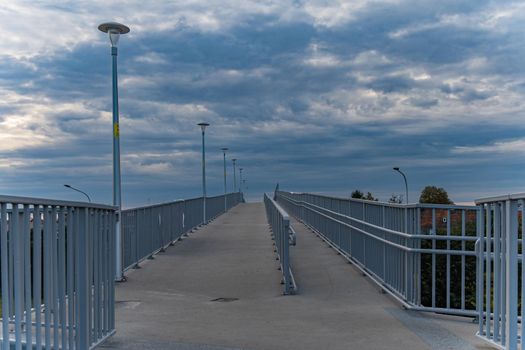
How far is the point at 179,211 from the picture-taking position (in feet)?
63.9

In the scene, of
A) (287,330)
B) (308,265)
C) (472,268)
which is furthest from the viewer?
(472,268)

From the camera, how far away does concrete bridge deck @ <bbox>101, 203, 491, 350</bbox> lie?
6.66m

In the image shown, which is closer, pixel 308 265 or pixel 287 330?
pixel 287 330

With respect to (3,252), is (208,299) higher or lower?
lower

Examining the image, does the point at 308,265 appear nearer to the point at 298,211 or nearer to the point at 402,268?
the point at 402,268

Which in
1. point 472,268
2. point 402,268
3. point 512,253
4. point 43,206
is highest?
point 43,206

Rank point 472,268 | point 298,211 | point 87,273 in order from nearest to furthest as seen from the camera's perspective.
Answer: point 87,273 → point 472,268 → point 298,211

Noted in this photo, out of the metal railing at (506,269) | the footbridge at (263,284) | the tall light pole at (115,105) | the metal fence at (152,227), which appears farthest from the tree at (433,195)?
the metal railing at (506,269)

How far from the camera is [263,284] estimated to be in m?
10.9

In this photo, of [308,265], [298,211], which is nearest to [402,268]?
[308,265]

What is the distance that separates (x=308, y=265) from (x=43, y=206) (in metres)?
8.79

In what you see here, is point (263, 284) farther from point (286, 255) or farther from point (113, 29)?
point (113, 29)

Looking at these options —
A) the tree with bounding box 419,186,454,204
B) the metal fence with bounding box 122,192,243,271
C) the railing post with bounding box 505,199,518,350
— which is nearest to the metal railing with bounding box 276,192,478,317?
the railing post with bounding box 505,199,518,350

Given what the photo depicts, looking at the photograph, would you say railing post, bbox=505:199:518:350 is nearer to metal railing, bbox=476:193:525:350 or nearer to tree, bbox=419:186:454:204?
metal railing, bbox=476:193:525:350
